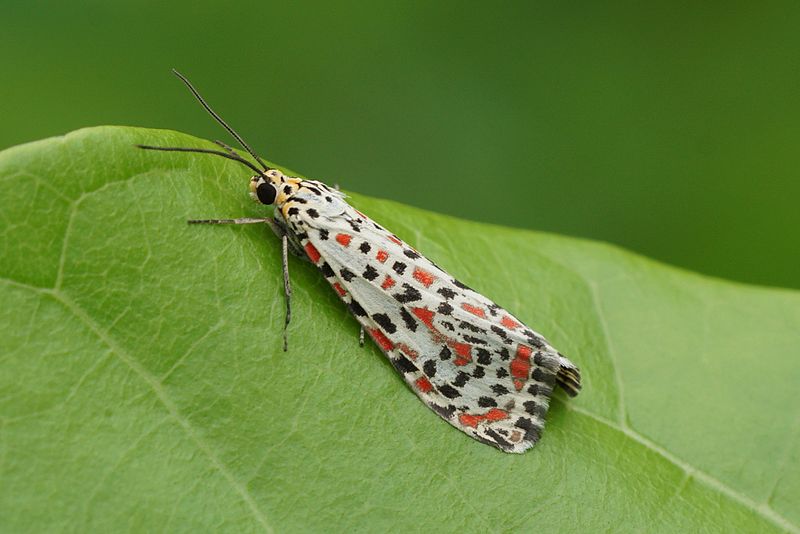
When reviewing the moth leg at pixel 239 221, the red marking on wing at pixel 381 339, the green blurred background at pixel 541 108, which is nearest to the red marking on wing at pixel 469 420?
the red marking on wing at pixel 381 339

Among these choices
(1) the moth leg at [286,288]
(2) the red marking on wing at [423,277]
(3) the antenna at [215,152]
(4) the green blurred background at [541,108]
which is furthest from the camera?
(4) the green blurred background at [541,108]

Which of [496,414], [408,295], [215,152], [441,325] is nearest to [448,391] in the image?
[496,414]

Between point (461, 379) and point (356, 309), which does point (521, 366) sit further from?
point (356, 309)

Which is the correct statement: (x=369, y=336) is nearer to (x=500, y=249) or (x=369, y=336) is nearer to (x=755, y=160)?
(x=500, y=249)

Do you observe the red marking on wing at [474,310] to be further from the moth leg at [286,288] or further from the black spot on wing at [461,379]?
the moth leg at [286,288]

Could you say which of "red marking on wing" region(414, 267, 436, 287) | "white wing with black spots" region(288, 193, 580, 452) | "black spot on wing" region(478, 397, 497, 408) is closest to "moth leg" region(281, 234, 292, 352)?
"white wing with black spots" region(288, 193, 580, 452)
